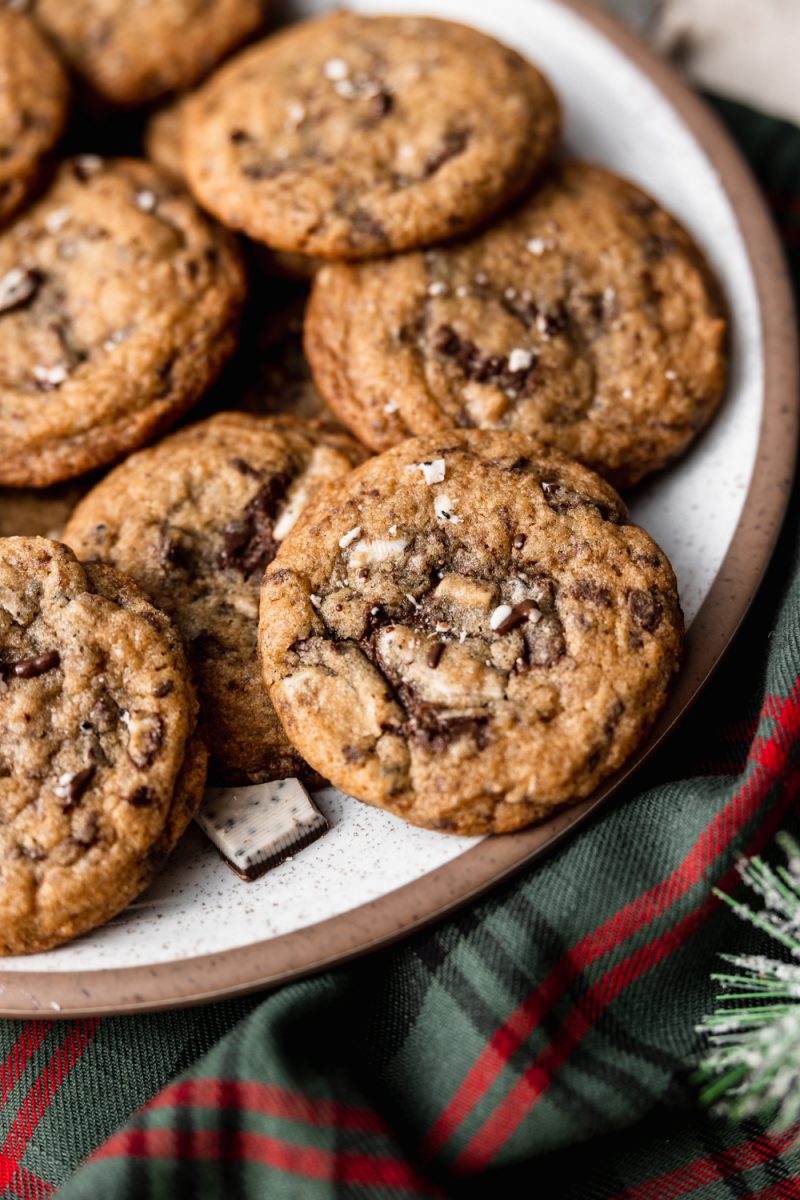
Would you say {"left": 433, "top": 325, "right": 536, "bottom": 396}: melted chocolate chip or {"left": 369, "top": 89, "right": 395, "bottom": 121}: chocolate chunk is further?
{"left": 369, "top": 89, "right": 395, "bottom": 121}: chocolate chunk

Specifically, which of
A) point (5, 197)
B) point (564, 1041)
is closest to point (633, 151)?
point (5, 197)

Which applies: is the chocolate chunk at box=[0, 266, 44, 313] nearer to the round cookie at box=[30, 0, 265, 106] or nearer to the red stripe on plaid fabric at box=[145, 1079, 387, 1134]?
the round cookie at box=[30, 0, 265, 106]

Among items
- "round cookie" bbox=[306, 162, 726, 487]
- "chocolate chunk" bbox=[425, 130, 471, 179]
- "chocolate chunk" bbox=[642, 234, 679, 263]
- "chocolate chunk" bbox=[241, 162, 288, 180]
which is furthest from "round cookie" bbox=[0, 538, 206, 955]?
"chocolate chunk" bbox=[642, 234, 679, 263]

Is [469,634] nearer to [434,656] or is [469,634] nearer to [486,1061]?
[434,656]

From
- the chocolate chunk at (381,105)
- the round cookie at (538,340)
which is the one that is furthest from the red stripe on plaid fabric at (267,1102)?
the chocolate chunk at (381,105)

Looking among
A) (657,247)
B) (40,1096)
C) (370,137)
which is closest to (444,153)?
(370,137)
